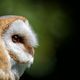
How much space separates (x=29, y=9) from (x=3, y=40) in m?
3.46

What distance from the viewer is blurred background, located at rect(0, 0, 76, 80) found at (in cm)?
660

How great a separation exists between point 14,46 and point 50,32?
374 cm

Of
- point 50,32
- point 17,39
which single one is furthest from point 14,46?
point 50,32

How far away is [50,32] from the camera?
7.11 metres

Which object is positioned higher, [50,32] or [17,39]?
[17,39]

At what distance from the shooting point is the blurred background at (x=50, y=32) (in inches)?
260

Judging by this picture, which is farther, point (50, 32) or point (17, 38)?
point (50, 32)

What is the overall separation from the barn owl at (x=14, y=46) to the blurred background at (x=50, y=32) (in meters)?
2.95

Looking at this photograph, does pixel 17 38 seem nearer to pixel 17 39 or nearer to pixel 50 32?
pixel 17 39

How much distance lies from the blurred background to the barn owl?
9.68 ft

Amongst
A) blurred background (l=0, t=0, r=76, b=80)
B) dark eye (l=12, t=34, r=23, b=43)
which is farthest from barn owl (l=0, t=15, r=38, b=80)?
blurred background (l=0, t=0, r=76, b=80)

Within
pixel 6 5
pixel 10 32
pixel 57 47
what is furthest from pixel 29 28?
pixel 57 47

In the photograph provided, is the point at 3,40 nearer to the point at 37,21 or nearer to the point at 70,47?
the point at 37,21

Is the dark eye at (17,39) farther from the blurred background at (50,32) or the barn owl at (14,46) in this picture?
the blurred background at (50,32)
